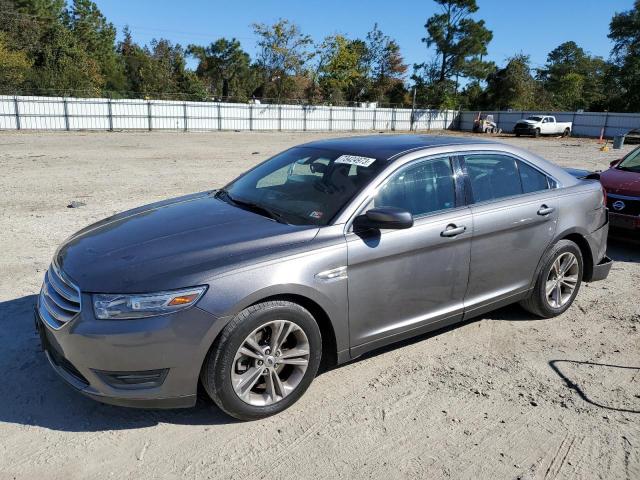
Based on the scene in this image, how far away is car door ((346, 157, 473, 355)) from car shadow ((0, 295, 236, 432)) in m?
1.11

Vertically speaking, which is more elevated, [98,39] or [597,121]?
[98,39]

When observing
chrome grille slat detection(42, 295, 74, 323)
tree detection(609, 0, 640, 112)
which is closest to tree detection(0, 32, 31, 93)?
chrome grille slat detection(42, 295, 74, 323)

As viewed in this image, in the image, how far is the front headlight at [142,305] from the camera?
2.77m

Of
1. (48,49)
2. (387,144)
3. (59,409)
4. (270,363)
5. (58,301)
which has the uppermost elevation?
(48,49)

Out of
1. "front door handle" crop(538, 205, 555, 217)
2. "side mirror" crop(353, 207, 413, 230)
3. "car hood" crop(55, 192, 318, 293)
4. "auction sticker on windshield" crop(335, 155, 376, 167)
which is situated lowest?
"car hood" crop(55, 192, 318, 293)

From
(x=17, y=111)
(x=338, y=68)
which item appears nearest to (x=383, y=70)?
(x=338, y=68)

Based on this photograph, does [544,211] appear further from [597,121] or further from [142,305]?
[597,121]

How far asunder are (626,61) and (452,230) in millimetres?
64315

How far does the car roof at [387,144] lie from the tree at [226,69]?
75836mm

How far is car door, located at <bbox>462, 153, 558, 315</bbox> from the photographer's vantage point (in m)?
4.01

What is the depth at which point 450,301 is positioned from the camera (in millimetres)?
3891

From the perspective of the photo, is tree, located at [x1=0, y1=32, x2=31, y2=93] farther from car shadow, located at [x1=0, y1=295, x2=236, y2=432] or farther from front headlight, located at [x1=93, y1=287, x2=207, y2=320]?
front headlight, located at [x1=93, y1=287, x2=207, y2=320]

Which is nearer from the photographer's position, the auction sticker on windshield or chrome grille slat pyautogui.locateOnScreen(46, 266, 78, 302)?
chrome grille slat pyautogui.locateOnScreen(46, 266, 78, 302)

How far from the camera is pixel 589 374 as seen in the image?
3777 mm
